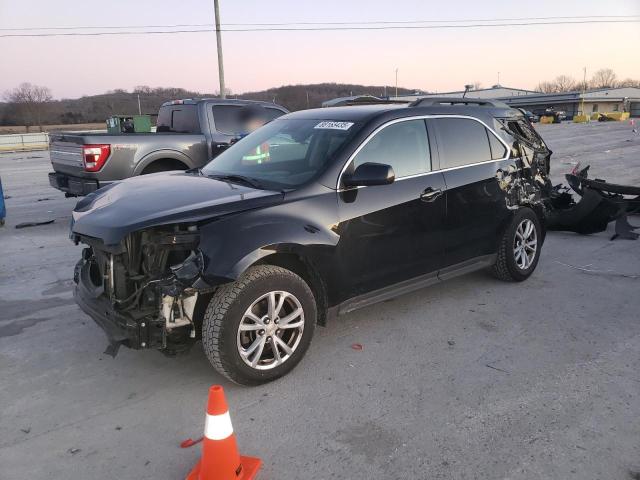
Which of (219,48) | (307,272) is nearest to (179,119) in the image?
(307,272)

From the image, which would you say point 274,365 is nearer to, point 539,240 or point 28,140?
point 539,240

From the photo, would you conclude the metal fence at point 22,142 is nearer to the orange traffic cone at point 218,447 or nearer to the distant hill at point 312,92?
the distant hill at point 312,92

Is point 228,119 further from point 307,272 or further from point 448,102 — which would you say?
point 307,272

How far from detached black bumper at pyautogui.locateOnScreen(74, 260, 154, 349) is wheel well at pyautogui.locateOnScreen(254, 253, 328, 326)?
869 millimetres

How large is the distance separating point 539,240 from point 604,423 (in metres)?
2.97

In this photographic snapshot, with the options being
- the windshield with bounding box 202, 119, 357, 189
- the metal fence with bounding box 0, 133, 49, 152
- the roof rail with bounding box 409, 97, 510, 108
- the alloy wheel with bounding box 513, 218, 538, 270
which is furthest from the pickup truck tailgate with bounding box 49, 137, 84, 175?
the metal fence with bounding box 0, 133, 49, 152

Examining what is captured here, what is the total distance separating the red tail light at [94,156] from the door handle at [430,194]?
5290 millimetres

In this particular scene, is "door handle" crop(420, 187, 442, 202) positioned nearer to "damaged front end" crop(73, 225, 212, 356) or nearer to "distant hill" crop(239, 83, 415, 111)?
"damaged front end" crop(73, 225, 212, 356)

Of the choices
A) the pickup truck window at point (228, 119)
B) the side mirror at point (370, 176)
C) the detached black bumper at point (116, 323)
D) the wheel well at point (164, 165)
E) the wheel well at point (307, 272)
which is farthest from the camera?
the pickup truck window at point (228, 119)

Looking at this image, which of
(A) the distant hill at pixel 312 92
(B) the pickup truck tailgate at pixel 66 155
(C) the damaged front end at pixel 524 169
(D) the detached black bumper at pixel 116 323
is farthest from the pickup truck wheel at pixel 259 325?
(A) the distant hill at pixel 312 92

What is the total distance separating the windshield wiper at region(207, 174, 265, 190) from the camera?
398 cm

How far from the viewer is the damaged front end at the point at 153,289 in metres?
3.21

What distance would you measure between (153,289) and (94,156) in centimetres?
518

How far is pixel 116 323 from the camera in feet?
10.8
